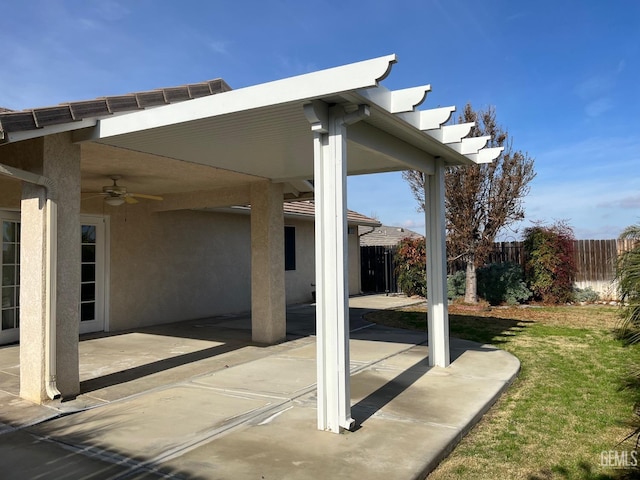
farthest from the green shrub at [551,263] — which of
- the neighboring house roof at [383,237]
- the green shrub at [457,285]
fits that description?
the neighboring house roof at [383,237]

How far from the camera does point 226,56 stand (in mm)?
11062

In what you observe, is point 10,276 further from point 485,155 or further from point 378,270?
point 378,270

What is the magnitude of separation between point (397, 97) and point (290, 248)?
39.2 ft

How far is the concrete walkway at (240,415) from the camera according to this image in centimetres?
362

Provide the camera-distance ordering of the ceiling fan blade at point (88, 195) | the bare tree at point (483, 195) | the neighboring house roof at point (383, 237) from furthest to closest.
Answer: the neighboring house roof at point (383, 237)
the bare tree at point (483, 195)
the ceiling fan blade at point (88, 195)

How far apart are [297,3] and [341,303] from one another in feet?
22.6

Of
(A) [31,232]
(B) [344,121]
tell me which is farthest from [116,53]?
(B) [344,121]

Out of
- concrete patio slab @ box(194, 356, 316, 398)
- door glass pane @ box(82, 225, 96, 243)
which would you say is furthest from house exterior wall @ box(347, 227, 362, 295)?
concrete patio slab @ box(194, 356, 316, 398)

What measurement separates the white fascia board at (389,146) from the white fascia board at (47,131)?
9.74ft

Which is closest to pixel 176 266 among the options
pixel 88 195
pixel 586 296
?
pixel 88 195

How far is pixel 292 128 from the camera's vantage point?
509 centimetres

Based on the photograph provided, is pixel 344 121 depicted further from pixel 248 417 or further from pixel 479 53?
pixel 479 53

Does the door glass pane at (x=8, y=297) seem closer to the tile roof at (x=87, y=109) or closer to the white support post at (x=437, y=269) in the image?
the tile roof at (x=87, y=109)

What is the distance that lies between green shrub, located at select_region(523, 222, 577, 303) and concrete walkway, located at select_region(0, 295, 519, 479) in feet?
28.1
